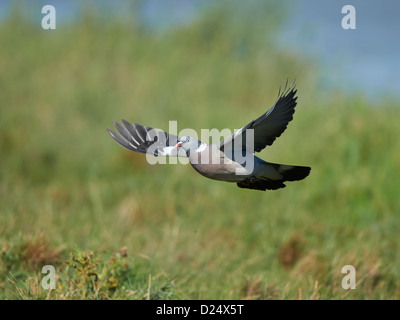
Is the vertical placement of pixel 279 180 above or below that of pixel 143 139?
below

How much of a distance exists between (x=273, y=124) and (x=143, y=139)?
0.56m

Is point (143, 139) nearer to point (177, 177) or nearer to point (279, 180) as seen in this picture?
point (279, 180)

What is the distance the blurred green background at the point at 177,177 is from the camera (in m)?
3.49

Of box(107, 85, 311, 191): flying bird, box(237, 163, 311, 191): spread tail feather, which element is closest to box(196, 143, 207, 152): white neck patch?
box(107, 85, 311, 191): flying bird

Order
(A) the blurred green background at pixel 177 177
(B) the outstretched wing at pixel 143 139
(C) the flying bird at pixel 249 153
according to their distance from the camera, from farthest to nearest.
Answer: (A) the blurred green background at pixel 177 177
(B) the outstretched wing at pixel 143 139
(C) the flying bird at pixel 249 153

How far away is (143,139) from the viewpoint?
181cm

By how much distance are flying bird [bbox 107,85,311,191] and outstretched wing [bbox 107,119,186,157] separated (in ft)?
0.19

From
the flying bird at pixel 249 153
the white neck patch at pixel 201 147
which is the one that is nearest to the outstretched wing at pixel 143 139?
the flying bird at pixel 249 153

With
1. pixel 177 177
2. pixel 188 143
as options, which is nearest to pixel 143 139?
pixel 188 143

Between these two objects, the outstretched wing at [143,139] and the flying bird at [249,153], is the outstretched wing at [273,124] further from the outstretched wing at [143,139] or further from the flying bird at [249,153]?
the outstretched wing at [143,139]

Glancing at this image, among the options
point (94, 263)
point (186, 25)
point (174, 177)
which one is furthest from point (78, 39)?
point (94, 263)

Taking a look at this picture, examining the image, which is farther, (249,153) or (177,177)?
(177,177)

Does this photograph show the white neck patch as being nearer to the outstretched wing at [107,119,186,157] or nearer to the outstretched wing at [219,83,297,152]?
the outstretched wing at [219,83,297,152]

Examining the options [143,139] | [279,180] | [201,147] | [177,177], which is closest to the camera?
[201,147]
